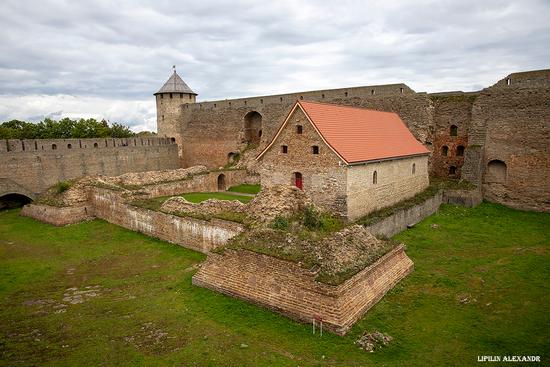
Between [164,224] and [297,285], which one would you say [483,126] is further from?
[164,224]

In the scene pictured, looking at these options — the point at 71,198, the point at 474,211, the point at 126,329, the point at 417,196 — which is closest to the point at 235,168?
the point at 71,198

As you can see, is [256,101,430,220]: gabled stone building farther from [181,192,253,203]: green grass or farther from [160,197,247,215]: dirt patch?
[181,192,253,203]: green grass

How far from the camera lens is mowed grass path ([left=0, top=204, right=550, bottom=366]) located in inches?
306

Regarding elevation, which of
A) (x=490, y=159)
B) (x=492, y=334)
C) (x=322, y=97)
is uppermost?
(x=322, y=97)

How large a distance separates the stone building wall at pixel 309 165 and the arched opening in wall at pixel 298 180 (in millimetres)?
83

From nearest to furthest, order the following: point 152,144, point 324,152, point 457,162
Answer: point 324,152 → point 457,162 → point 152,144

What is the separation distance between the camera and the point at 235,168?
28594mm

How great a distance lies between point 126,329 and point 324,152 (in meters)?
9.17

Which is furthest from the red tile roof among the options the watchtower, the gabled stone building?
the watchtower

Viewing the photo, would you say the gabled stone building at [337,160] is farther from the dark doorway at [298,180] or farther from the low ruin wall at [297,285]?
the low ruin wall at [297,285]

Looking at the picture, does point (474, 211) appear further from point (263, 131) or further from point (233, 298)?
point (263, 131)

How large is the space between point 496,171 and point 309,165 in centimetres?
1217

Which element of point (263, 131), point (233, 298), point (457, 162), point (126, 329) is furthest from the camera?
point (263, 131)

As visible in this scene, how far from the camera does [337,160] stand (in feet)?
46.8
